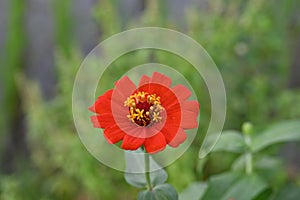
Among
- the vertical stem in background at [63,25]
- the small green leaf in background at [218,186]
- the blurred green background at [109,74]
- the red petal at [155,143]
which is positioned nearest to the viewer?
the red petal at [155,143]

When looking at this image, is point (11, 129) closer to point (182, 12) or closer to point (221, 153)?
point (182, 12)

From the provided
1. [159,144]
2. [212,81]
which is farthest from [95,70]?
[159,144]

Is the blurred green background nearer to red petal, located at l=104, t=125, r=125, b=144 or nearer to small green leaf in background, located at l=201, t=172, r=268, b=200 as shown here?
small green leaf in background, located at l=201, t=172, r=268, b=200

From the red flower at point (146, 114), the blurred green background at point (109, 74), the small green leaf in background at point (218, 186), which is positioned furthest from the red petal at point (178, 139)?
the blurred green background at point (109, 74)

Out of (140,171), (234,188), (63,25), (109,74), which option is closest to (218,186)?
(234,188)

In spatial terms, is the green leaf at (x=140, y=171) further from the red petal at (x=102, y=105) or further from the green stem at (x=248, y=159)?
the green stem at (x=248, y=159)

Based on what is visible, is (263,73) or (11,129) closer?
(263,73)

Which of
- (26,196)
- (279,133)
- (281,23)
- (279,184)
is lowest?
(26,196)
